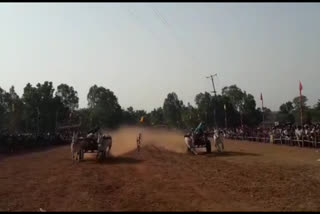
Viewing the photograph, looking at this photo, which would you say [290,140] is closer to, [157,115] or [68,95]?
[68,95]

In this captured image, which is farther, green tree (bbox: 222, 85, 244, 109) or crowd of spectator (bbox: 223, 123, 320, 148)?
green tree (bbox: 222, 85, 244, 109)

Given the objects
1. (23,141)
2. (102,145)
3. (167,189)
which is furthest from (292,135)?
(23,141)

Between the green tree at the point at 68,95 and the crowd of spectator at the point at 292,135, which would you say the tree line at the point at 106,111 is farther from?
the crowd of spectator at the point at 292,135

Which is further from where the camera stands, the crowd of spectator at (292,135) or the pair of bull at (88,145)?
the crowd of spectator at (292,135)

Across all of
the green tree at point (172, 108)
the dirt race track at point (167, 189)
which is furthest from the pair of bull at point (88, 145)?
the green tree at point (172, 108)

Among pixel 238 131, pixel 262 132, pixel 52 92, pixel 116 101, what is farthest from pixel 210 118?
pixel 262 132

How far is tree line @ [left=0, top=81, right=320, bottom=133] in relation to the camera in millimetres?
91812


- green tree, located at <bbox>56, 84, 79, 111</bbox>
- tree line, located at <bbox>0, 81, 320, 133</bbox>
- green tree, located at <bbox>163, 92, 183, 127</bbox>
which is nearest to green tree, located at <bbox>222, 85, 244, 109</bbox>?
tree line, located at <bbox>0, 81, 320, 133</bbox>

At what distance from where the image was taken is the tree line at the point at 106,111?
91.8m

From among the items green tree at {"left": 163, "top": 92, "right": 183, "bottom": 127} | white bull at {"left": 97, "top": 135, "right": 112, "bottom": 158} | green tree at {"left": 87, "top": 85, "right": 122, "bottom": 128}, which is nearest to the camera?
white bull at {"left": 97, "top": 135, "right": 112, "bottom": 158}

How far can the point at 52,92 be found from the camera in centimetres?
10025

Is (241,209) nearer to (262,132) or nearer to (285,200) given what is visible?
(285,200)

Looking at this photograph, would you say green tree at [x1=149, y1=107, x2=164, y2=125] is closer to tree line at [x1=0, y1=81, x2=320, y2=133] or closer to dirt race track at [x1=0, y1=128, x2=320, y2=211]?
tree line at [x1=0, y1=81, x2=320, y2=133]

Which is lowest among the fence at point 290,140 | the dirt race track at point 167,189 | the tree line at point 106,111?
the dirt race track at point 167,189
